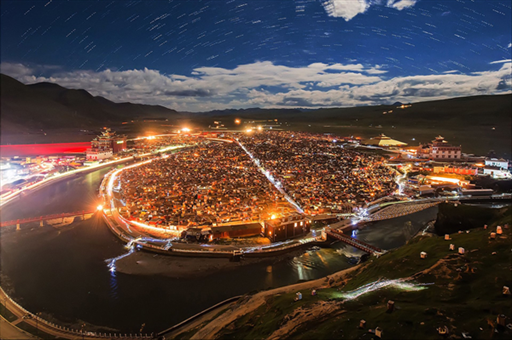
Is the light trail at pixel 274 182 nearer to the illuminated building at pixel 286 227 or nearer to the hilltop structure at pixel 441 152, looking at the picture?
the illuminated building at pixel 286 227

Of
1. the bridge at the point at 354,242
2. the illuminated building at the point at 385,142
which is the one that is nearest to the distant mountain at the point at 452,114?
the illuminated building at the point at 385,142

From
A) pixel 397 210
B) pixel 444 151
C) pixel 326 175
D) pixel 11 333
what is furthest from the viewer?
pixel 444 151

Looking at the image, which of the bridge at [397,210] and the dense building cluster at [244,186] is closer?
the dense building cluster at [244,186]

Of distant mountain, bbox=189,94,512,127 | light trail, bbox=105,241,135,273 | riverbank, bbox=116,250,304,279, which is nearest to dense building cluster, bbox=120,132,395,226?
light trail, bbox=105,241,135,273

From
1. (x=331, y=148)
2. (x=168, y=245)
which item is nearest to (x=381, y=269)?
(x=168, y=245)

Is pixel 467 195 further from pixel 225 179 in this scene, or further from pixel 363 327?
pixel 363 327

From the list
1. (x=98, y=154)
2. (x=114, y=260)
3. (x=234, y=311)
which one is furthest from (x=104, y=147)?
(x=234, y=311)

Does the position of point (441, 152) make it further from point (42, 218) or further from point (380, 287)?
point (42, 218)
